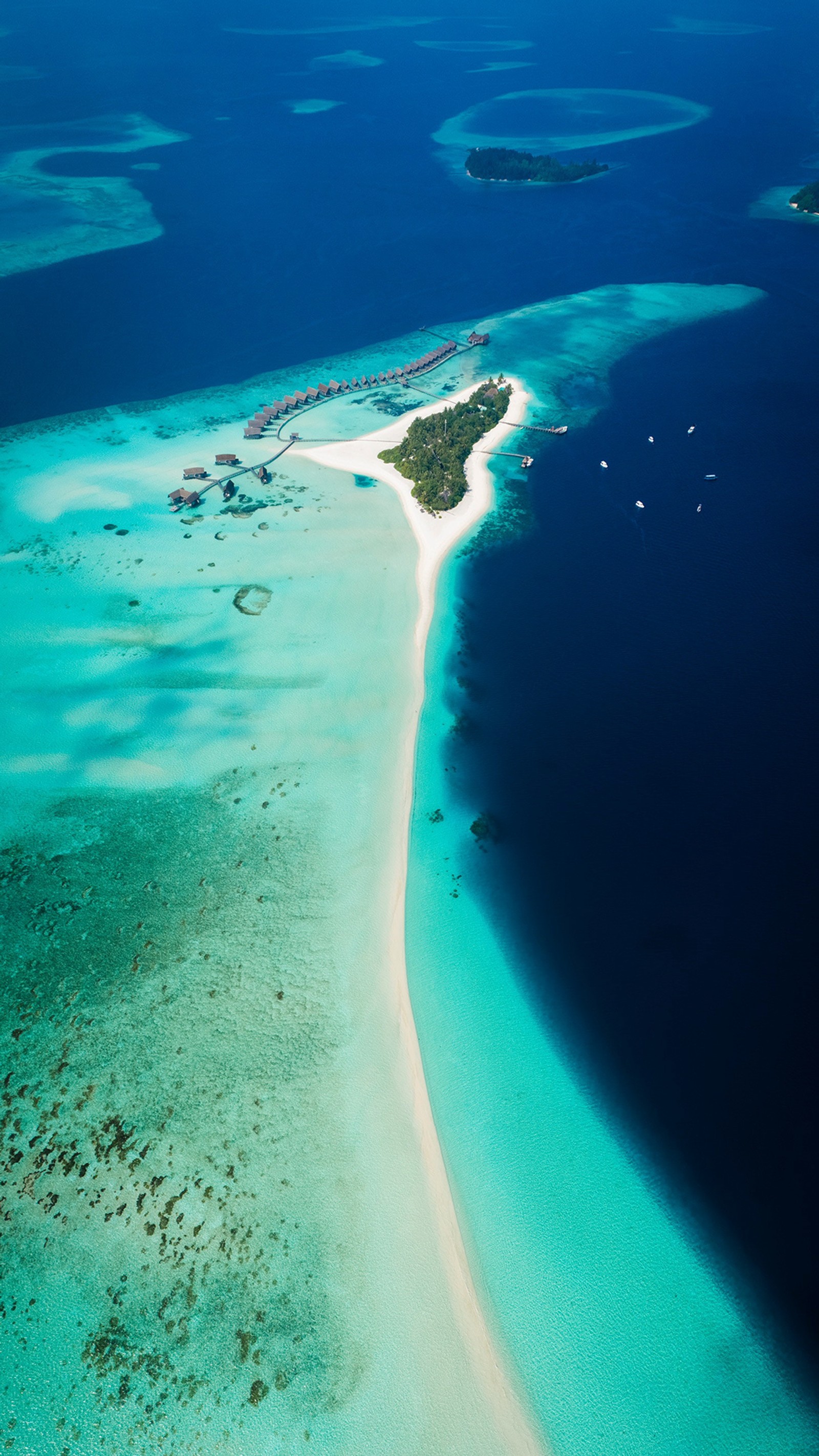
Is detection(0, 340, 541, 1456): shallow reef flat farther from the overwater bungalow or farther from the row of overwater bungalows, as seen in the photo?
the row of overwater bungalows

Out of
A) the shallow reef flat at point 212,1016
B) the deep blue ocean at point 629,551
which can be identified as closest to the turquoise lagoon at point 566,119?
the deep blue ocean at point 629,551

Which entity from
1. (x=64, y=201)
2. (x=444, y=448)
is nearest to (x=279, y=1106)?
(x=444, y=448)

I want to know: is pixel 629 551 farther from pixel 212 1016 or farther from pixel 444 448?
pixel 212 1016

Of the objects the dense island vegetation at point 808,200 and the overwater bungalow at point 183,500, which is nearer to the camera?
the overwater bungalow at point 183,500

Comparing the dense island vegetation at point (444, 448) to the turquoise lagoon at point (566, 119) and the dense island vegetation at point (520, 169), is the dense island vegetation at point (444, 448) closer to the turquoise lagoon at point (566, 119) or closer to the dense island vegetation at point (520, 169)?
the dense island vegetation at point (520, 169)

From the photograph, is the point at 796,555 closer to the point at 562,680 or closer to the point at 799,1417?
the point at 562,680

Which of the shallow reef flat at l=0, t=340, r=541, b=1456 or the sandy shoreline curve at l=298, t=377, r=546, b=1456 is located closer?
the shallow reef flat at l=0, t=340, r=541, b=1456

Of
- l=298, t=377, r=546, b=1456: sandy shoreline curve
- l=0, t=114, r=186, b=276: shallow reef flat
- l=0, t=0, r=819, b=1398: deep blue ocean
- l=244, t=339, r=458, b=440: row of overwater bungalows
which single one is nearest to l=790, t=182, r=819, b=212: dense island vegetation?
l=0, t=0, r=819, b=1398: deep blue ocean
